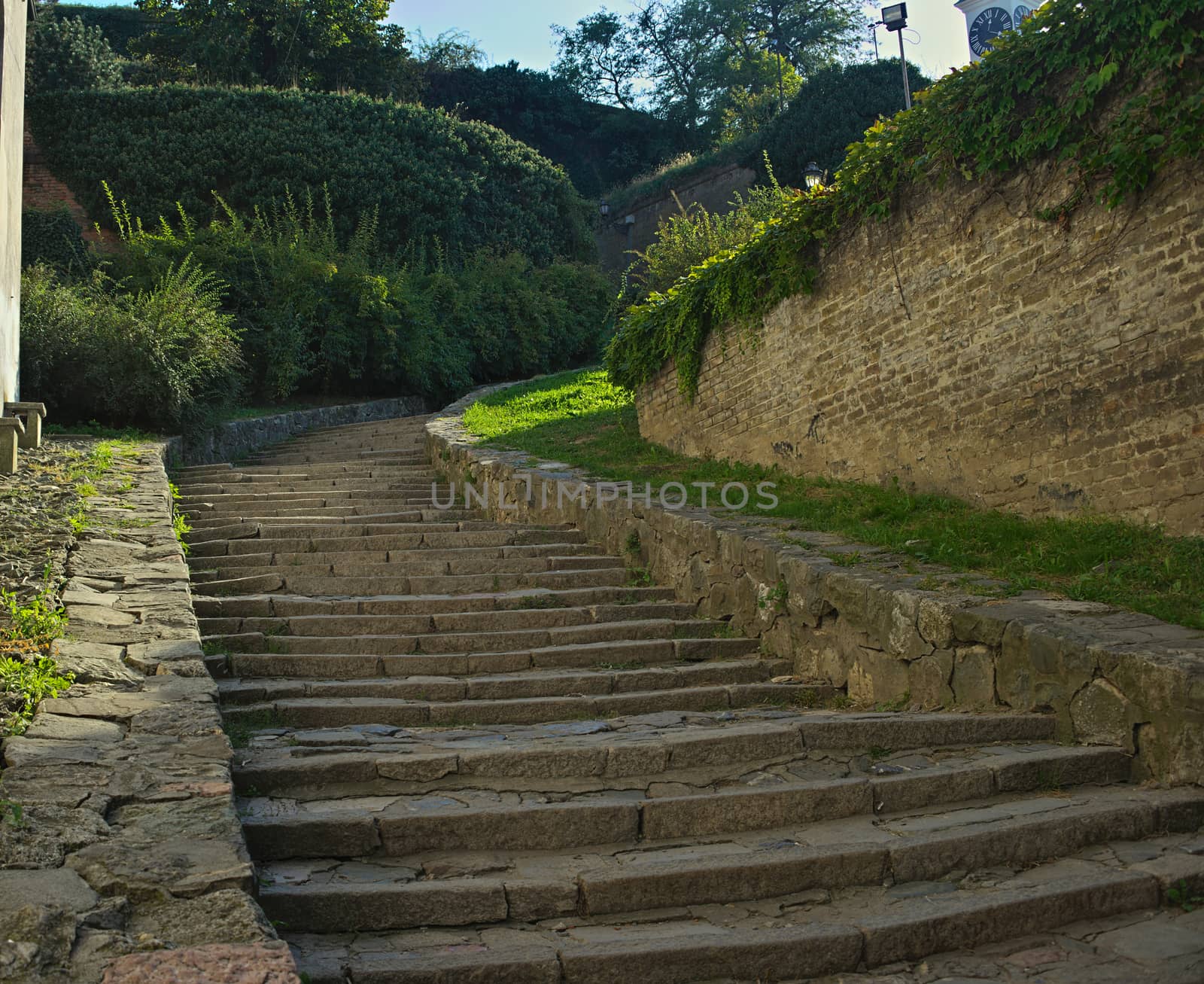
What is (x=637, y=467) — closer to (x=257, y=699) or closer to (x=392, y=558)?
(x=392, y=558)

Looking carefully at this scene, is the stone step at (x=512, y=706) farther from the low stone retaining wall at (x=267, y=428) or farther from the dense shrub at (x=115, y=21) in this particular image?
the dense shrub at (x=115, y=21)

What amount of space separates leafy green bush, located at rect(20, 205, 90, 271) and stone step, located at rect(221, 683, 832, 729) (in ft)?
46.7

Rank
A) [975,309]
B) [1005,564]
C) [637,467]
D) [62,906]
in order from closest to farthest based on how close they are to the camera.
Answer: [62,906] → [1005,564] → [975,309] → [637,467]

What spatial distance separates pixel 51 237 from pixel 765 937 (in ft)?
58.8

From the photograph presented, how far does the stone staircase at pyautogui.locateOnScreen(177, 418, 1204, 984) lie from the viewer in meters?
3.37

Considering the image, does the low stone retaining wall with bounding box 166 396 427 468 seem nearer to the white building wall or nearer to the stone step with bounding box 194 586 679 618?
the white building wall

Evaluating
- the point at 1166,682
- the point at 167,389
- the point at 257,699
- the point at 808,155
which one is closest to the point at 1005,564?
the point at 1166,682

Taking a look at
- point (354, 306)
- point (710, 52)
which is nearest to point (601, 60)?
point (710, 52)

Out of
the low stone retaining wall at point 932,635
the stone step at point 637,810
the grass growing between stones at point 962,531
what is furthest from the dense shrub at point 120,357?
the stone step at point 637,810

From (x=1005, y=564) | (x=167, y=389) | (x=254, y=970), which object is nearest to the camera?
(x=254, y=970)

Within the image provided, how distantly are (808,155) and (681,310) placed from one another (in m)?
14.1

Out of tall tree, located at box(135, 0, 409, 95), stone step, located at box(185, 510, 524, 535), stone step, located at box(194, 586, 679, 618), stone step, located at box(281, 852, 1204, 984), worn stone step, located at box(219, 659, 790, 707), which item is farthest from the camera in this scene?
tall tree, located at box(135, 0, 409, 95)

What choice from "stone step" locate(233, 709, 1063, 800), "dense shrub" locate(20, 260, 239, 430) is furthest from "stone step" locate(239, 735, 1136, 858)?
"dense shrub" locate(20, 260, 239, 430)

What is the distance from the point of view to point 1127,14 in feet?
19.6
